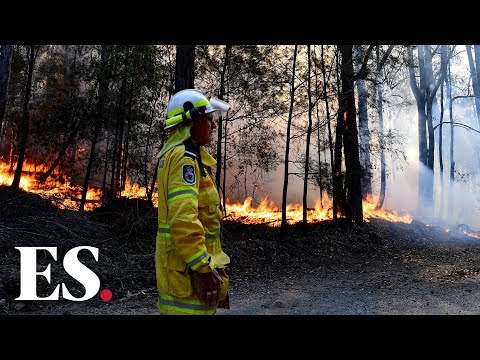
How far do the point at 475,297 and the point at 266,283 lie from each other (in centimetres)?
366

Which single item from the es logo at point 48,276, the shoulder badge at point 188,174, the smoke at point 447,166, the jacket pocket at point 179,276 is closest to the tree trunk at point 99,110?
the es logo at point 48,276

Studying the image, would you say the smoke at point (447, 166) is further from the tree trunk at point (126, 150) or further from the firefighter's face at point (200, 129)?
the firefighter's face at point (200, 129)

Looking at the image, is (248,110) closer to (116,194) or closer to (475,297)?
(116,194)

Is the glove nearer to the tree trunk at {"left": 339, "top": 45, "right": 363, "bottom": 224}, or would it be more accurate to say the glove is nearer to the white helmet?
the white helmet

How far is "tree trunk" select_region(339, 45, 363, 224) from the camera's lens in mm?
13789

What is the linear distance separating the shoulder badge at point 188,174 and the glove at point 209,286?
57 cm

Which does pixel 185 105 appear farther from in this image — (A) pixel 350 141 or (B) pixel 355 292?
(A) pixel 350 141

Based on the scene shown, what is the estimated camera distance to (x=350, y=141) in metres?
14.3

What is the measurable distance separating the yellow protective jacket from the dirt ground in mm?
3654

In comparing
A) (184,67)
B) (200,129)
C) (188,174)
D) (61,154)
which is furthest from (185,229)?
(61,154)

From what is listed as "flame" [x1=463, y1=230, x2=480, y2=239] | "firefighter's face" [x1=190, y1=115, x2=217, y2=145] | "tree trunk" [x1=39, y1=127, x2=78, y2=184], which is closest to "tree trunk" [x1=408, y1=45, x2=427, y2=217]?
"flame" [x1=463, y1=230, x2=480, y2=239]

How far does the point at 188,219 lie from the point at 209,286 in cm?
46
